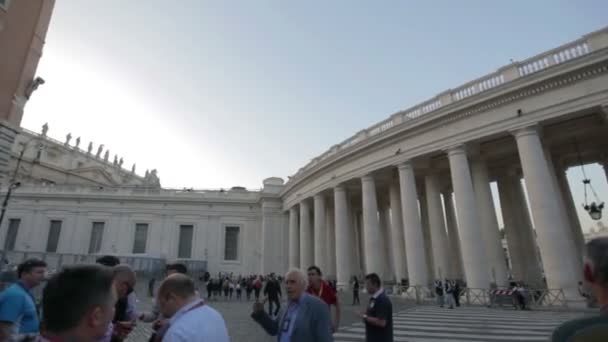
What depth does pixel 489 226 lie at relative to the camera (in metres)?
18.0

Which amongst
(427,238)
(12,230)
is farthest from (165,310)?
(12,230)

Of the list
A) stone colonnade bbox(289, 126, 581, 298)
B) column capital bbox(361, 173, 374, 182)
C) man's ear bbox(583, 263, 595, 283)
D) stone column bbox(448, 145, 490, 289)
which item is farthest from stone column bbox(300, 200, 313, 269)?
man's ear bbox(583, 263, 595, 283)

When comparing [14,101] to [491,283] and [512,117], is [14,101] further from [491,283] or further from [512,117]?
[491,283]

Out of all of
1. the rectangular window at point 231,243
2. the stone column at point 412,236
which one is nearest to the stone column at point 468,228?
the stone column at point 412,236

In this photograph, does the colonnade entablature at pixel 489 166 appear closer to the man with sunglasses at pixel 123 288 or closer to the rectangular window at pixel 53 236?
the man with sunglasses at pixel 123 288

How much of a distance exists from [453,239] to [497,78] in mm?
12938

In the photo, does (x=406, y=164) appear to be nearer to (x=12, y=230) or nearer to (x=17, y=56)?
(x=17, y=56)

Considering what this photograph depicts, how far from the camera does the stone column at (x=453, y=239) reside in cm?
2385

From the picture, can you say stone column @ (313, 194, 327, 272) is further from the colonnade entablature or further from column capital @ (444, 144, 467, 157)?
column capital @ (444, 144, 467, 157)

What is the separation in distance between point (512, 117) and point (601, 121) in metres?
4.97

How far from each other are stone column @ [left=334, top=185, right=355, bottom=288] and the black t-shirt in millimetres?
19707

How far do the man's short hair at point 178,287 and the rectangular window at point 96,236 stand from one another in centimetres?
4254

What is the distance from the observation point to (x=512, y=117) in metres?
15.8

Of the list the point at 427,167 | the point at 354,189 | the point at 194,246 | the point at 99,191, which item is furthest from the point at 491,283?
the point at 99,191
